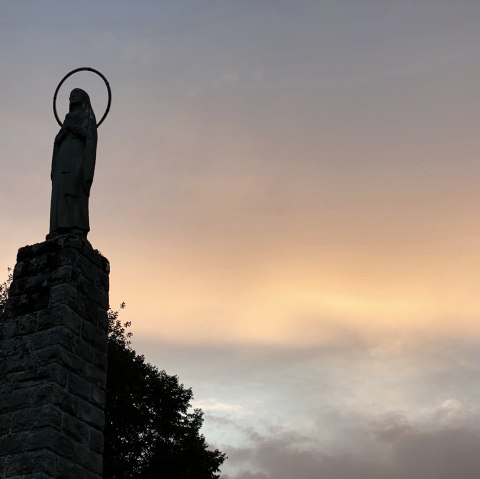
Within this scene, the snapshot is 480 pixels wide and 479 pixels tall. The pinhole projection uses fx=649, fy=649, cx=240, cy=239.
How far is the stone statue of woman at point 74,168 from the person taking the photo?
1034cm

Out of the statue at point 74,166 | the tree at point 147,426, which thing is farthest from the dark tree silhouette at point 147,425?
the statue at point 74,166

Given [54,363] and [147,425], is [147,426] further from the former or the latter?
[54,363]

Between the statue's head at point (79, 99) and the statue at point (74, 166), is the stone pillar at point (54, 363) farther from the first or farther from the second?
the statue's head at point (79, 99)

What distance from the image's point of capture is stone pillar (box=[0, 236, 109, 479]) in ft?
27.0

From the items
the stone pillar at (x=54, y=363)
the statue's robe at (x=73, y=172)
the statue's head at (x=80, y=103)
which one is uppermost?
the statue's head at (x=80, y=103)

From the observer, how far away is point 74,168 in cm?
1066

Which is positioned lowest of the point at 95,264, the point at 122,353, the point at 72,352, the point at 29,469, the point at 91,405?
the point at 29,469

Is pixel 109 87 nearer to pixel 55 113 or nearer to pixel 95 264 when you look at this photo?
pixel 55 113

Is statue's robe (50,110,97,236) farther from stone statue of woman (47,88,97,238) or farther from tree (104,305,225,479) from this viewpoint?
tree (104,305,225,479)

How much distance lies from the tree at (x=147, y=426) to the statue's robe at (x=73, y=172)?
17181mm

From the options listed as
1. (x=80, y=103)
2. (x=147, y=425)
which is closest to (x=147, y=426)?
(x=147, y=425)

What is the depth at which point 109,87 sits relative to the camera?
11.8m

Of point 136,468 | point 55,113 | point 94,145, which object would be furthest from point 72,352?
point 136,468

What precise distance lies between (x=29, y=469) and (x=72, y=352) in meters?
1.66
